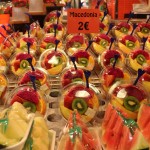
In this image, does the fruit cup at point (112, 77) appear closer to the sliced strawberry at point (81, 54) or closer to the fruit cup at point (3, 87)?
the sliced strawberry at point (81, 54)

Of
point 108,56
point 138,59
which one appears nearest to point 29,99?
point 108,56

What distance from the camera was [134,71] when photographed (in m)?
2.08

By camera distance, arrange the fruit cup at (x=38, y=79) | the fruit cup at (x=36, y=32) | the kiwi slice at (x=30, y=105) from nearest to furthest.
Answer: the kiwi slice at (x=30, y=105), the fruit cup at (x=38, y=79), the fruit cup at (x=36, y=32)

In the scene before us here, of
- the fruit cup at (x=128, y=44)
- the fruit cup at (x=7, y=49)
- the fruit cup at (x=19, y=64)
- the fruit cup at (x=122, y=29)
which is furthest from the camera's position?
the fruit cup at (x=122, y=29)

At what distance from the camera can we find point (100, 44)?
2.36 metres

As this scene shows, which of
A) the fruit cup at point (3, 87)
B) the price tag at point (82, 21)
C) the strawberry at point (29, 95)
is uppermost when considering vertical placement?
the price tag at point (82, 21)

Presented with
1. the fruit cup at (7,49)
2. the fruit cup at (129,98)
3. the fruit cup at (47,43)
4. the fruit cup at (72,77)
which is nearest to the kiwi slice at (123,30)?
the fruit cup at (47,43)

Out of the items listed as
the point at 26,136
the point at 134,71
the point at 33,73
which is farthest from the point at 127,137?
the point at 134,71

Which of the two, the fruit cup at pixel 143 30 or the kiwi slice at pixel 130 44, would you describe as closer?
the kiwi slice at pixel 130 44

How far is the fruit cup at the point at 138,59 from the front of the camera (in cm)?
203

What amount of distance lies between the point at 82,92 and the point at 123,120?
1.45 ft

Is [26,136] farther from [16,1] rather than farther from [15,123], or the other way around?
[16,1]

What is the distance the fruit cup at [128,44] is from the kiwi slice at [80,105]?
0.96m

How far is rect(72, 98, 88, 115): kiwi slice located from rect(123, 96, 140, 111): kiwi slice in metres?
0.19
